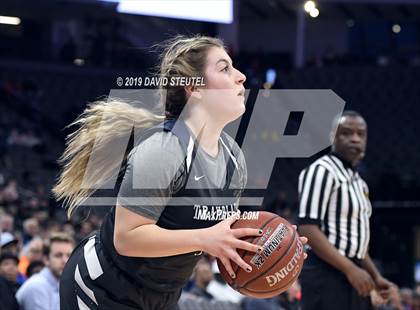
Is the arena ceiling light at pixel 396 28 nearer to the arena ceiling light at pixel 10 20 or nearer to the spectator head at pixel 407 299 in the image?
the arena ceiling light at pixel 10 20

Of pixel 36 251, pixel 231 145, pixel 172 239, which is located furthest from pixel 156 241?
pixel 36 251

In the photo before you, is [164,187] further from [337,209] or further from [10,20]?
[10,20]

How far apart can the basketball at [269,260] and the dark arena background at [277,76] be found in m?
13.4

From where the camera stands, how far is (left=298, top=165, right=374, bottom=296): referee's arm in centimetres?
532

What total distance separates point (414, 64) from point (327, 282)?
59.4 feet

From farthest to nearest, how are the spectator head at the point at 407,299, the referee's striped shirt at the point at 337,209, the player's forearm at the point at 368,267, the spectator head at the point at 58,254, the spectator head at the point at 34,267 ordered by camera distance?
the spectator head at the point at 407,299, the spectator head at the point at 34,267, the spectator head at the point at 58,254, the player's forearm at the point at 368,267, the referee's striped shirt at the point at 337,209

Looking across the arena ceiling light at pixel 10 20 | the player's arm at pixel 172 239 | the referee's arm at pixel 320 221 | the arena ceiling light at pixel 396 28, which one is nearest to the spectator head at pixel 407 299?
the referee's arm at pixel 320 221

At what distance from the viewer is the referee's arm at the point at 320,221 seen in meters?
5.32

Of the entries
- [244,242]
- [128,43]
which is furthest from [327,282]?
[128,43]

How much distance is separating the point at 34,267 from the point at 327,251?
3.60m

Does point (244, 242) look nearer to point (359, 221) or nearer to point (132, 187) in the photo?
point (132, 187)

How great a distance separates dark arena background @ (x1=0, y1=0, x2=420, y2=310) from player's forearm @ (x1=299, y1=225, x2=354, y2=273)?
1169 cm

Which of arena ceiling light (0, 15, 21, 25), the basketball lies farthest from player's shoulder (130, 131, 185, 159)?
arena ceiling light (0, 15, 21, 25)

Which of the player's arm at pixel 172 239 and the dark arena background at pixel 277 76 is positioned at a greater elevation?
the dark arena background at pixel 277 76
